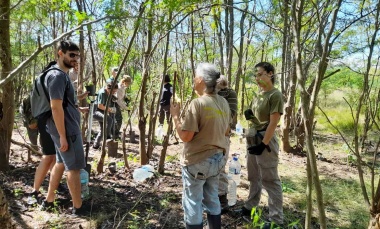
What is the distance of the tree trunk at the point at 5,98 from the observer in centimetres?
339

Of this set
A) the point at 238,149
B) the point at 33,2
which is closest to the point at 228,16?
the point at 238,149

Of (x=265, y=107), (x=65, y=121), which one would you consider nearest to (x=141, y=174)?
(x=65, y=121)

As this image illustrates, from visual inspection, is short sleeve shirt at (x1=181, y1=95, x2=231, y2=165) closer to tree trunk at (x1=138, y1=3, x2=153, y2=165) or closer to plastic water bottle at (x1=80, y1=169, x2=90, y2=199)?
plastic water bottle at (x1=80, y1=169, x2=90, y2=199)

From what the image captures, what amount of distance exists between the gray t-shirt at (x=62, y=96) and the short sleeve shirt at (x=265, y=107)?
1.69 m

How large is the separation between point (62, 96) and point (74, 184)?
816 mm

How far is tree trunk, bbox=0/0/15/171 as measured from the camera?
3.39m

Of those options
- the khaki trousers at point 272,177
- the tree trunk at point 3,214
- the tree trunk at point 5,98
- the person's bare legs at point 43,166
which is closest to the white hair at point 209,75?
the khaki trousers at point 272,177

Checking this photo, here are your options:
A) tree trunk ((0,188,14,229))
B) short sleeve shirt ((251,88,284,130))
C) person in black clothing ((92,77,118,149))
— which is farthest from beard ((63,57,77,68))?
person in black clothing ((92,77,118,149))

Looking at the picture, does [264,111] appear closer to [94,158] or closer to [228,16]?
[94,158]

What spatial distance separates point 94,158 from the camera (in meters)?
5.12

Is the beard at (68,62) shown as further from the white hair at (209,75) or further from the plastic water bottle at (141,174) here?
the plastic water bottle at (141,174)

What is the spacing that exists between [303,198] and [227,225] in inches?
63.6

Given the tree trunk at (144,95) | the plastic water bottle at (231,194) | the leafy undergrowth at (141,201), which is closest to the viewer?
the leafy undergrowth at (141,201)

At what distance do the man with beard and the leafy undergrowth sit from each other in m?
0.28
